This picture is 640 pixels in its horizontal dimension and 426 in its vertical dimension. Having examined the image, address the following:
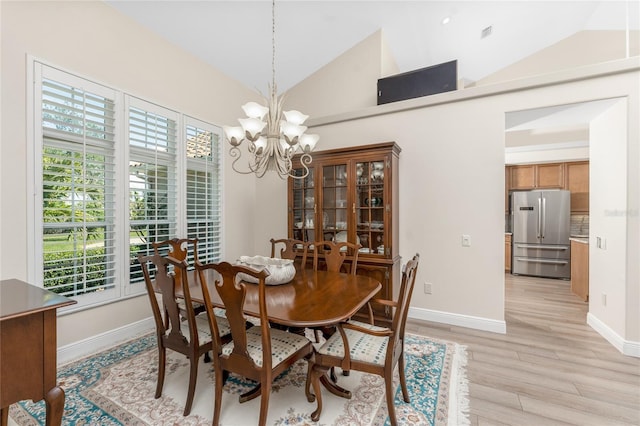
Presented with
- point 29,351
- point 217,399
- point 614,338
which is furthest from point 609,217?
point 29,351

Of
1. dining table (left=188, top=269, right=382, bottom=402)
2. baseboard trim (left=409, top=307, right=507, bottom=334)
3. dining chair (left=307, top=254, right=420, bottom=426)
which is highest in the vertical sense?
dining table (left=188, top=269, right=382, bottom=402)

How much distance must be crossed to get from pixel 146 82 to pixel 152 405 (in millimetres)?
3031

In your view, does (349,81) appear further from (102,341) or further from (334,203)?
(102,341)

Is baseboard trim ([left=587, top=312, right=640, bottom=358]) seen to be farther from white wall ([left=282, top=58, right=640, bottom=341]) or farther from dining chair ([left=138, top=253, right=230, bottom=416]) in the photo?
dining chair ([left=138, top=253, right=230, bottom=416])

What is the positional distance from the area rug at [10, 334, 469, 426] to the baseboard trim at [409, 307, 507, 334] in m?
0.83

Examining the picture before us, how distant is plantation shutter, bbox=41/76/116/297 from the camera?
229cm

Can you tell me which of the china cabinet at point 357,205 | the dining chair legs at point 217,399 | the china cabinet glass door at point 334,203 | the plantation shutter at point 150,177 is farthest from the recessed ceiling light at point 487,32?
the dining chair legs at point 217,399

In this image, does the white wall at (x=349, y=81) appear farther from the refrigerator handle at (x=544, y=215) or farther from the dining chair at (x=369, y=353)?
the refrigerator handle at (x=544, y=215)

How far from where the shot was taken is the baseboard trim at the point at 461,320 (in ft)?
9.93

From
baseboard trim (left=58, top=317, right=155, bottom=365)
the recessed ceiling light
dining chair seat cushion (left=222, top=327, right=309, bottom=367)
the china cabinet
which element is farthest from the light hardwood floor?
the recessed ceiling light

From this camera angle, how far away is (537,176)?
580 cm

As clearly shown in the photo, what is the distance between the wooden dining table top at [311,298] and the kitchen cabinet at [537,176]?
17.9ft

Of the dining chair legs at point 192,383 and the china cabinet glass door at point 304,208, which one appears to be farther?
the china cabinet glass door at point 304,208

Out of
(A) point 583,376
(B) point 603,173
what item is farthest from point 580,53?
(A) point 583,376
